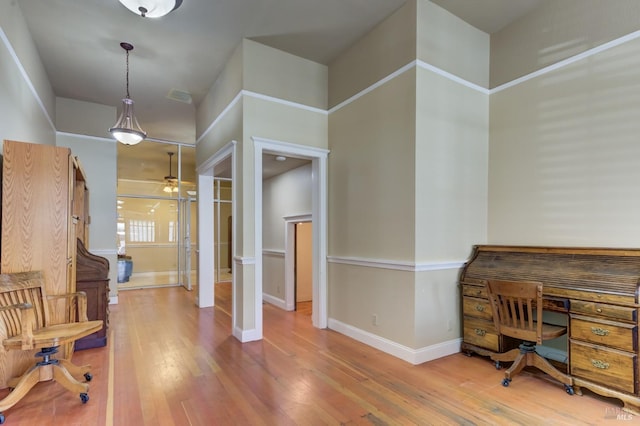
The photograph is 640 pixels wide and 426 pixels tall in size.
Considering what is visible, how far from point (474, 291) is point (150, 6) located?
13.3ft

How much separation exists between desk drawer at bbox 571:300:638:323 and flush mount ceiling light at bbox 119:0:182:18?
4.25m

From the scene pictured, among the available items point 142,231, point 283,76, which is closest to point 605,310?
point 283,76

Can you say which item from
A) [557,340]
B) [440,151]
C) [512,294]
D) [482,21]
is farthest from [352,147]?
[557,340]

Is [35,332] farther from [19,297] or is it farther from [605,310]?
[605,310]

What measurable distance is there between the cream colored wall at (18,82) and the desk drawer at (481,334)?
193 inches

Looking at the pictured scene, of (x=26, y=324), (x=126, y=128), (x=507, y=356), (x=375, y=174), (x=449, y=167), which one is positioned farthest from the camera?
(x=126, y=128)

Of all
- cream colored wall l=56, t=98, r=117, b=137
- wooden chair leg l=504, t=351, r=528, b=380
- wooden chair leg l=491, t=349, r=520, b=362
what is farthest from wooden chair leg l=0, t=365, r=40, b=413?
cream colored wall l=56, t=98, r=117, b=137

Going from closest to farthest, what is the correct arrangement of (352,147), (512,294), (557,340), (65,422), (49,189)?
(65,422), (512,294), (49,189), (557,340), (352,147)

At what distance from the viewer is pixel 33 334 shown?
261cm

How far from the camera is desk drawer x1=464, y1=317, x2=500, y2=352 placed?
3352 mm

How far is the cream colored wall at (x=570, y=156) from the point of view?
296 cm

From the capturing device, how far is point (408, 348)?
3.41 metres

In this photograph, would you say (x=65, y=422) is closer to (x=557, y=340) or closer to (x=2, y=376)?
(x=2, y=376)

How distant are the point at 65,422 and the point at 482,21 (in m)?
5.36
